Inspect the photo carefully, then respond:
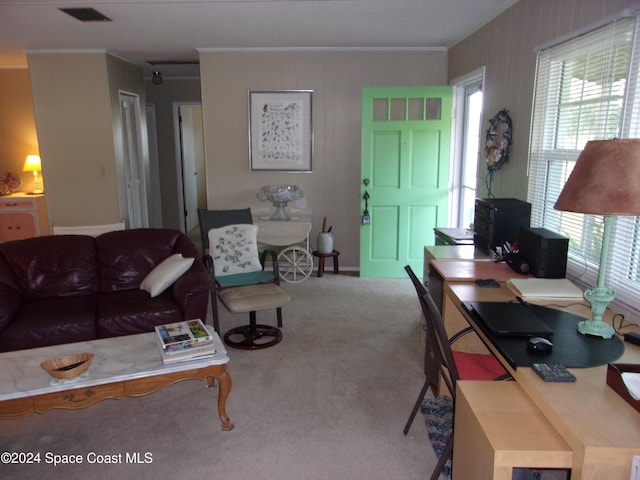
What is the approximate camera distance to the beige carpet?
2.15 metres

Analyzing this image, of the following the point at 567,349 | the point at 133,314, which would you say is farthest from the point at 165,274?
the point at 567,349

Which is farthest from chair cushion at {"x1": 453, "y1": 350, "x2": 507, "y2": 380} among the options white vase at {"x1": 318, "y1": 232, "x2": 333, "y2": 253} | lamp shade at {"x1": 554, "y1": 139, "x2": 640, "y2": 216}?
white vase at {"x1": 318, "y1": 232, "x2": 333, "y2": 253}

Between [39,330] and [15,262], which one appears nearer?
[39,330]

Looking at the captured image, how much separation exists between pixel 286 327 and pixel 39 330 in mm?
1645

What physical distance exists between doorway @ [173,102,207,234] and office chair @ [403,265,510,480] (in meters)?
4.97

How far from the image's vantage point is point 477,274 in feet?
8.42

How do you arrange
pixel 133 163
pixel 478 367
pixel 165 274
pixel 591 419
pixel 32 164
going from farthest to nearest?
pixel 133 163 → pixel 32 164 → pixel 165 274 → pixel 478 367 → pixel 591 419

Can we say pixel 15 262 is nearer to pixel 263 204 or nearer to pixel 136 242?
pixel 136 242

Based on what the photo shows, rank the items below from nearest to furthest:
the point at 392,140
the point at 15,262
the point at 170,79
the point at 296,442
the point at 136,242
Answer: the point at 296,442, the point at 15,262, the point at 136,242, the point at 392,140, the point at 170,79

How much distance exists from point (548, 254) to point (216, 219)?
2597 millimetres

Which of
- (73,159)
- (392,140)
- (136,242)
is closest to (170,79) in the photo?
(73,159)

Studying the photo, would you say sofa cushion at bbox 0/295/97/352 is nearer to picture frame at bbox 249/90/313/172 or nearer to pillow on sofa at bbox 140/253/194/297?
pillow on sofa at bbox 140/253/194/297

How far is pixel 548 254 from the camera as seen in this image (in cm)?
243

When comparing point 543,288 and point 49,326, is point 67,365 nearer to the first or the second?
point 49,326
